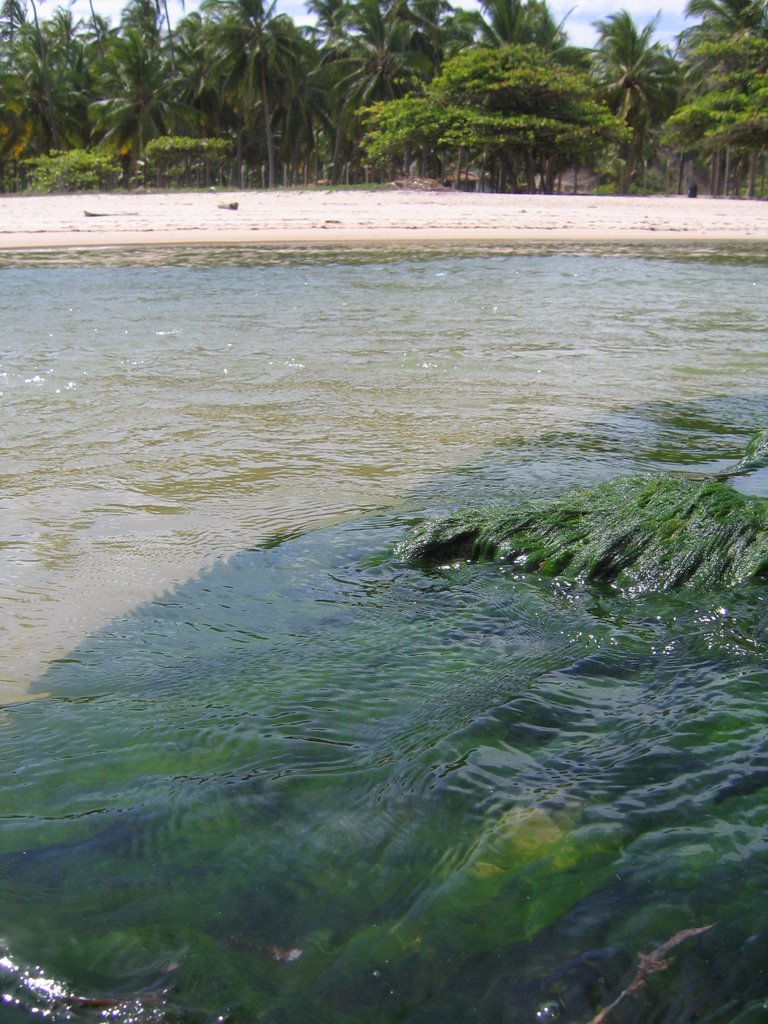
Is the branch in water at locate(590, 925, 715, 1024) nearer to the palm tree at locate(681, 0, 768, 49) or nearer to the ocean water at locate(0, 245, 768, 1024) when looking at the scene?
the ocean water at locate(0, 245, 768, 1024)

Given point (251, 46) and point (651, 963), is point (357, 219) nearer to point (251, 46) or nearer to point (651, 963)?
point (251, 46)

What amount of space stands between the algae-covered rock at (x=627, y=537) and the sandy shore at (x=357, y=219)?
19.4 m

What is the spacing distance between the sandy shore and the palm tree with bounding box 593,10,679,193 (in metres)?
15.1

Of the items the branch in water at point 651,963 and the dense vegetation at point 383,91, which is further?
the dense vegetation at point 383,91

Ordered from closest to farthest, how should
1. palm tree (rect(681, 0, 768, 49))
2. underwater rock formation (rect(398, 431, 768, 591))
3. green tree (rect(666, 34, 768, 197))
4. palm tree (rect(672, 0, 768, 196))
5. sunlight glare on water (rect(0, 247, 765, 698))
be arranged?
underwater rock formation (rect(398, 431, 768, 591)), sunlight glare on water (rect(0, 247, 765, 698)), green tree (rect(666, 34, 768, 197)), palm tree (rect(672, 0, 768, 196)), palm tree (rect(681, 0, 768, 49))

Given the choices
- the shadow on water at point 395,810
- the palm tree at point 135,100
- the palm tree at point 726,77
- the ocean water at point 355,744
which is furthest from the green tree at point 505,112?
the shadow on water at point 395,810

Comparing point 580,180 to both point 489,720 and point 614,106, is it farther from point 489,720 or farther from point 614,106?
point 489,720

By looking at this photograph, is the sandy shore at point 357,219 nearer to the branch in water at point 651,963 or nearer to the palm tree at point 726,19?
the palm tree at point 726,19

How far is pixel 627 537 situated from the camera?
3.40 meters

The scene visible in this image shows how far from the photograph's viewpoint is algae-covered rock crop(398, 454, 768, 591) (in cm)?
324

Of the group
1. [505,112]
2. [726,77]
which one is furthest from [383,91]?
[726,77]

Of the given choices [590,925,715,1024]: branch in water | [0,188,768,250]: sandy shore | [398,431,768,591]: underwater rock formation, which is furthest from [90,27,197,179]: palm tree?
[590,925,715,1024]: branch in water

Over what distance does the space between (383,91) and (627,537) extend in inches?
1784

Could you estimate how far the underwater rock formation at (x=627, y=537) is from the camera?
10.6 feet
